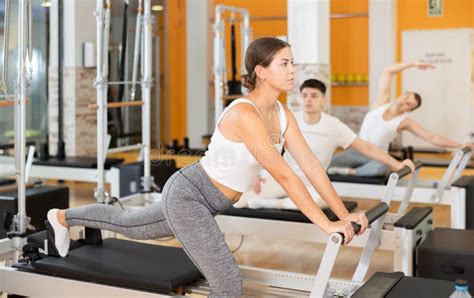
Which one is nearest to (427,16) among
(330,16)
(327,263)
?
(330,16)

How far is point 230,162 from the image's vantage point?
93.8 inches

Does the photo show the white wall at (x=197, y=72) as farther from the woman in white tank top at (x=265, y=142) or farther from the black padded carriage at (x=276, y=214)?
the woman in white tank top at (x=265, y=142)

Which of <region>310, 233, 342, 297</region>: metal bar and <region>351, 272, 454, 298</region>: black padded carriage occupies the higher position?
<region>310, 233, 342, 297</region>: metal bar

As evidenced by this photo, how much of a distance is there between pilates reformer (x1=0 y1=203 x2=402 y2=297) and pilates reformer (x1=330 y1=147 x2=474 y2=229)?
140 centimetres

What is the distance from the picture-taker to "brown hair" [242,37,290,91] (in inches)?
91.4

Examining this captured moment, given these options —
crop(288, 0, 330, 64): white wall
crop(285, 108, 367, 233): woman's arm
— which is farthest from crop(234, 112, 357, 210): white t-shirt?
crop(288, 0, 330, 64): white wall

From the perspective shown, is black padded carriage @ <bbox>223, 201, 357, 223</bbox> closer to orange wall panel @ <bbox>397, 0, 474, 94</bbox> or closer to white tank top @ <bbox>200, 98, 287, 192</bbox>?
white tank top @ <bbox>200, 98, 287, 192</bbox>

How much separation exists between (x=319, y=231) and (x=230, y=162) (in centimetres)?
145

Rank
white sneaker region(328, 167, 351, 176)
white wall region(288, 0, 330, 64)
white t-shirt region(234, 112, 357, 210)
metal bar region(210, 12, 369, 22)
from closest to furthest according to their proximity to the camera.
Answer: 1. white t-shirt region(234, 112, 357, 210)
2. white sneaker region(328, 167, 351, 176)
3. white wall region(288, 0, 330, 64)
4. metal bar region(210, 12, 369, 22)

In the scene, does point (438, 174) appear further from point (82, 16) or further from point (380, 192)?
point (82, 16)

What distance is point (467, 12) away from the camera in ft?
30.5

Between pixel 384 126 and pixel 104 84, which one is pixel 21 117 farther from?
pixel 384 126

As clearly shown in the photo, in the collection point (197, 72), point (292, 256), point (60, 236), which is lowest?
point (292, 256)

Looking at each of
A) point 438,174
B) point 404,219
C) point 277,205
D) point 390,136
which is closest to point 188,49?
point 438,174
